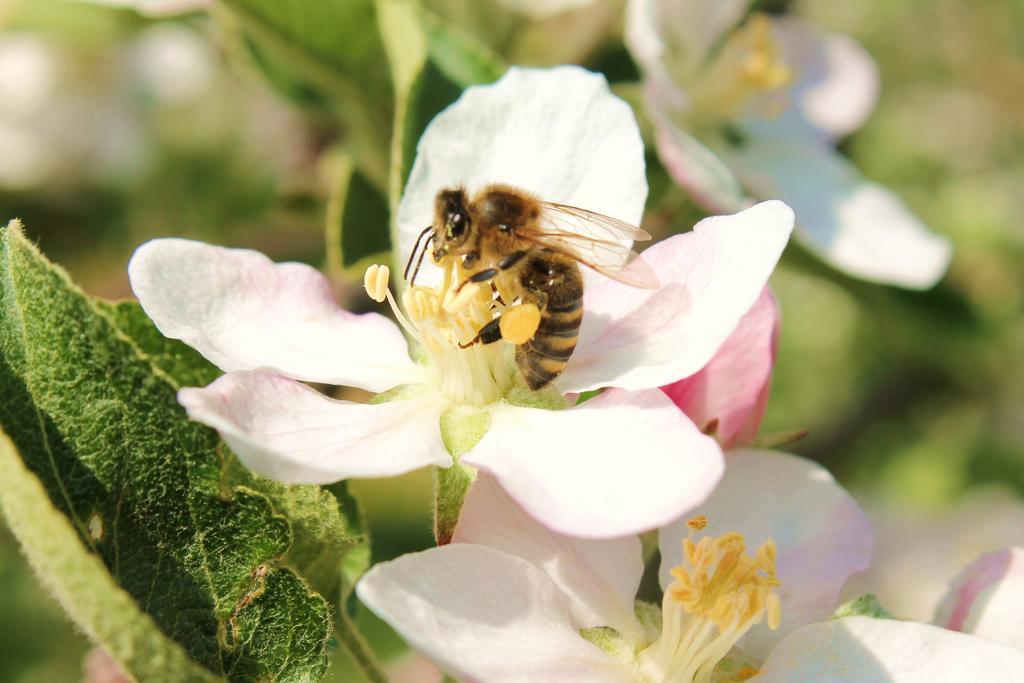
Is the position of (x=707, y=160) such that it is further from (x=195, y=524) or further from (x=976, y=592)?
(x=195, y=524)

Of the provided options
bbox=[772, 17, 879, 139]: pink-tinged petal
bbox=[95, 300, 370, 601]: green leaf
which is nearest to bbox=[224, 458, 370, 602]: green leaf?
bbox=[95, 300, 370, 601]: green leaf

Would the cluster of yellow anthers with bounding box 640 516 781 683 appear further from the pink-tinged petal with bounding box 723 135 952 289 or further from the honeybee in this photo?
the pink-tinged petal with bounding box 723 135 952 289

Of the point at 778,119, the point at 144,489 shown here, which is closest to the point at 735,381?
the point at 144,489

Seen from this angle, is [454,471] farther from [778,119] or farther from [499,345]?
[778,119]

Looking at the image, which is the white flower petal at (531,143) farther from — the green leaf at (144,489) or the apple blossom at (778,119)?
the green leaf at (144,489)

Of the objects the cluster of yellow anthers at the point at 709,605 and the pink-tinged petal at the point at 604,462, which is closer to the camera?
the pink-tinged petal at the point at 604,462

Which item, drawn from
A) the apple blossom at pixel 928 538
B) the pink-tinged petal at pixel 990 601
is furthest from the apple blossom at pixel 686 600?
the apple blossom at pixel 928 538
